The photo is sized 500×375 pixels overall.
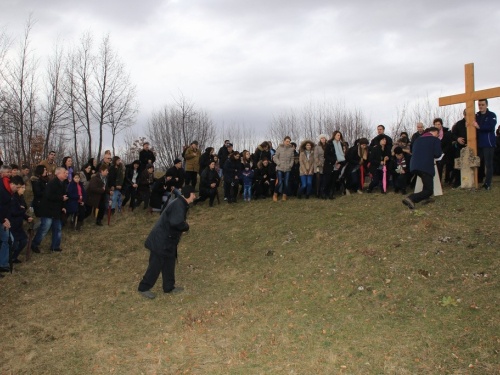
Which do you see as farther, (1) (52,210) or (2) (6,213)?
(1) (52,210)

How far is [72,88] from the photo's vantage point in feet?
71.1

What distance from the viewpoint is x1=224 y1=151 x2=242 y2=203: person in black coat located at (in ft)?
49.4

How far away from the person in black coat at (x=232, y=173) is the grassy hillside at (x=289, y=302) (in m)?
3.61

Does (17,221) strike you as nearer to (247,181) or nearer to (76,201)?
(76,201)

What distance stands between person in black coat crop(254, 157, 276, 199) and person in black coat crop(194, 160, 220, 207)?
1470mm

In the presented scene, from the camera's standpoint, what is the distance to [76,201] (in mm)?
12539

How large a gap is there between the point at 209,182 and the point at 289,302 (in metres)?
8.28

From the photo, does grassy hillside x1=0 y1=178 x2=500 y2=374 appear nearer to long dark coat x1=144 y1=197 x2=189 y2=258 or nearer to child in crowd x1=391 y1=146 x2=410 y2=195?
long dark coat x1=144 y1=197 x2=189 y2=258

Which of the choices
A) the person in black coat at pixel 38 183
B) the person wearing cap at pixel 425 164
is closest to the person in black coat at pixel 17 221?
the person in black coat at pixel 38 183

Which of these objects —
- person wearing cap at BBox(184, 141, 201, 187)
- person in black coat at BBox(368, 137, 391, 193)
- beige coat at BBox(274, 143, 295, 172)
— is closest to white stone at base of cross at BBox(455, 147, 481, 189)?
person in black coat at BBox(368, 137, 391, 193)

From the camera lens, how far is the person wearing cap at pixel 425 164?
9969mm

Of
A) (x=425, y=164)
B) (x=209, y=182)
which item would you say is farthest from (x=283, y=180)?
(x=425, y=164)

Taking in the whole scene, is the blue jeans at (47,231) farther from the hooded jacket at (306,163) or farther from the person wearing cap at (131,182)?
the hooded jacket at (306,163)

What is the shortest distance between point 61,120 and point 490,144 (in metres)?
19.4
